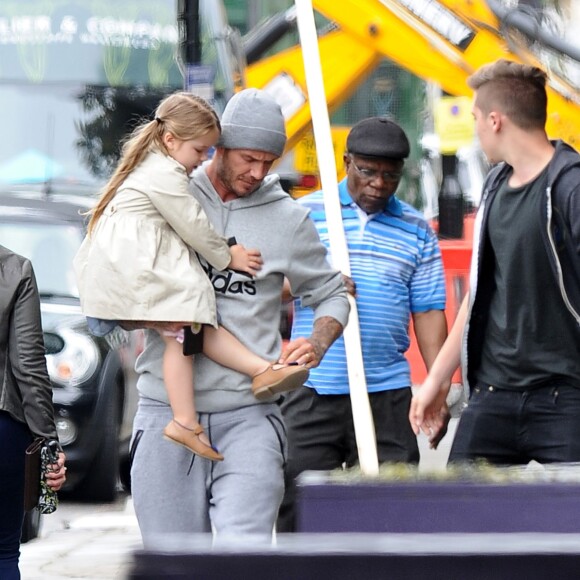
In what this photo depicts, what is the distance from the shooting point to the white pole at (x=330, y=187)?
4.98m

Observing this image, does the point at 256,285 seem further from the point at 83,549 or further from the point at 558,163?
the point at 83,549

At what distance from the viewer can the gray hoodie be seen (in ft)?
14.6

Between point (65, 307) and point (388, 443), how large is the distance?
374 centimetres

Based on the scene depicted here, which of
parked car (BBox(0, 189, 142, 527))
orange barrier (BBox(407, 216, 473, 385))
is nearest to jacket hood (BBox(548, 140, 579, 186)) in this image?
parked car (BBox(0, 189, 142, 527))

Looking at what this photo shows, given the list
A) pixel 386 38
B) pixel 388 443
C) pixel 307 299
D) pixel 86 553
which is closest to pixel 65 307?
pixel 86 553

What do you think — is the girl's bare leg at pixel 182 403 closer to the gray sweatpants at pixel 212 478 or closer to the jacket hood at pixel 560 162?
the gray sweatpants at pixel 212 478

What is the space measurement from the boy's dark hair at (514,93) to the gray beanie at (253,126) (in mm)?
668

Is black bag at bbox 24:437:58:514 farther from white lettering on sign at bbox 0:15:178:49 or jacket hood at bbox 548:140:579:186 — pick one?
white lettering on sign at bbox 0:15:178:49

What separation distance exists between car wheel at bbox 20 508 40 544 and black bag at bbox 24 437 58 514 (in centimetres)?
247

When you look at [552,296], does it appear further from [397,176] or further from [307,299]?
[397,176]

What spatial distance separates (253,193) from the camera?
15.1ft

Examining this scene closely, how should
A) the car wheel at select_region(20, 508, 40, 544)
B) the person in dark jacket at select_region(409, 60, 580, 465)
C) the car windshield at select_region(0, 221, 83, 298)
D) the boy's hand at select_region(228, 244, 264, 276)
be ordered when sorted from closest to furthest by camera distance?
1. the boy's hand at select_region(228, 244, 264, 276)
2. the person in dark jacket at select_region(409, 60, 580, 465)
3. the car wheel at select_region(20, 508, 40, 544)
4. the car windshield at select_region(0, 221, 83, 298)

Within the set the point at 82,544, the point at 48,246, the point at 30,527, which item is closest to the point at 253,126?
the point at 82,544

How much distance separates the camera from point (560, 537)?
7.69ft
